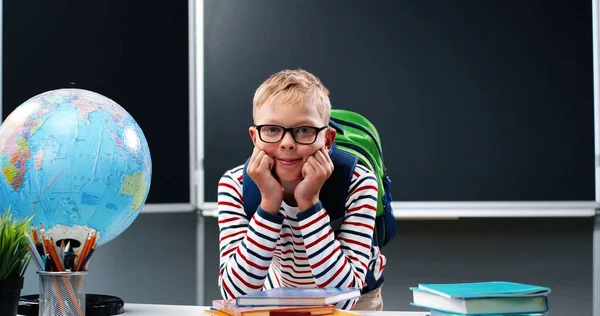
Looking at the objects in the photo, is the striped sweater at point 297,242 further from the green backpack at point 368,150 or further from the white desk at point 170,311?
the green backpack at point 368,150

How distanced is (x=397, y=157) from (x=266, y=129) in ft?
12.3

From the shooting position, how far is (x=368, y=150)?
2.38 meters

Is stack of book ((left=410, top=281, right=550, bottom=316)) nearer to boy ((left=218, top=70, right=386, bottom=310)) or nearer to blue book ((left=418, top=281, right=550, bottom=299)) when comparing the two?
blue book ((left=418, top=281, right=550, bottom=299))

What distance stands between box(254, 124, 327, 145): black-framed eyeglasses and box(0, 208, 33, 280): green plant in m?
0.61

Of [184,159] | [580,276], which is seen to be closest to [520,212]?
[580,276]

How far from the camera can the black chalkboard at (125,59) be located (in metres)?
5.09

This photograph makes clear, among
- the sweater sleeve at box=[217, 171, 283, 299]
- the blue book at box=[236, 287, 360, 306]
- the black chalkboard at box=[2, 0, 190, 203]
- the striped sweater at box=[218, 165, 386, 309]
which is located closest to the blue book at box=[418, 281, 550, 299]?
the blue book at box=[236, 287, 360, 306]

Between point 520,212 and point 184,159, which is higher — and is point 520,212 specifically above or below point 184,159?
below

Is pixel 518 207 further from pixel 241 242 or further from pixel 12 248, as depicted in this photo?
pixel 12 248

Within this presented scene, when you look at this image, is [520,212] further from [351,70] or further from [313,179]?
[313,179]

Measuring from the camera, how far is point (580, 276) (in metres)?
4.22

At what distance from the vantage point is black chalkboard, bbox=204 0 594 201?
5.29 metres

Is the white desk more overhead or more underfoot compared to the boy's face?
more underfoot

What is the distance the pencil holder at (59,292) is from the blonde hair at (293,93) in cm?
64
